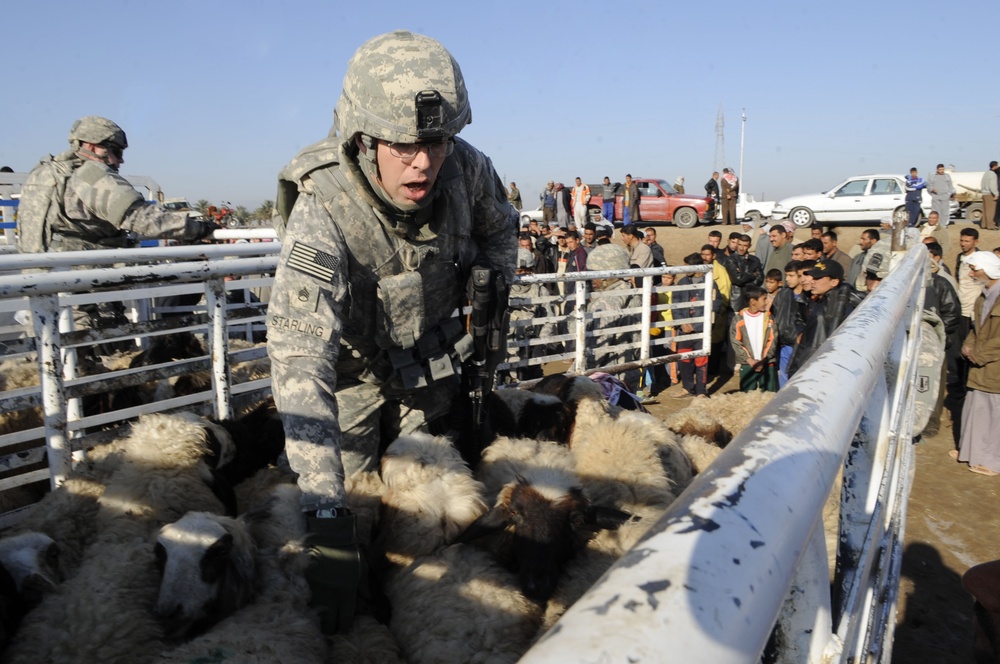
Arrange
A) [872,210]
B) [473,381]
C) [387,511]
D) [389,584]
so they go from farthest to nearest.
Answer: [872,210] → [473,381] → [387,511] → [389,584]

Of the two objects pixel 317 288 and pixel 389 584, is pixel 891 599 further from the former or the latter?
pixel 317 288

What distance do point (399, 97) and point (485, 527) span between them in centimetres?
154

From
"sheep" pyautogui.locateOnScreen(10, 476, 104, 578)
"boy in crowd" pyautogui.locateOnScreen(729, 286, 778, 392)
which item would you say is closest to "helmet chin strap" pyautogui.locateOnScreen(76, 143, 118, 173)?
"sheep" pyautogui.locateOnScreen(10, 476, 104, 578)

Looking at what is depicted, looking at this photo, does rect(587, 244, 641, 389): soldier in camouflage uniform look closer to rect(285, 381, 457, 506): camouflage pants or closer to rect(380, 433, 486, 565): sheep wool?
rect(285, 381, 457, 506): camouflage pants

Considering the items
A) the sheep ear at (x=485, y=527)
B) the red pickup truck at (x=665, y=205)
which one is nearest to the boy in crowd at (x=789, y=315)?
the sheep ear at (x=485, y=527)

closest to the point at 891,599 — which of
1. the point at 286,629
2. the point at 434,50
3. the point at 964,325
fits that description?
the point at 286,629

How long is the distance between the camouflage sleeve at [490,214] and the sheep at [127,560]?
153 centimetres

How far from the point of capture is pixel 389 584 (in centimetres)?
252

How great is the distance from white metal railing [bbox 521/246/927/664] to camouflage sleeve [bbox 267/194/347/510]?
1.52 m

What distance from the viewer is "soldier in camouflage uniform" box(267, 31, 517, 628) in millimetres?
2328

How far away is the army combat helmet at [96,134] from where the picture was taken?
4.69 m

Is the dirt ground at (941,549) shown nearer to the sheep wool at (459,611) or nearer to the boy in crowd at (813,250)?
the sheep wool at (459,611)

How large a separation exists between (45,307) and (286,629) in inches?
67.2

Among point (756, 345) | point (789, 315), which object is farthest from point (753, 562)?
point (756, 345)
